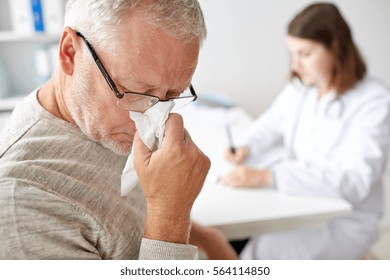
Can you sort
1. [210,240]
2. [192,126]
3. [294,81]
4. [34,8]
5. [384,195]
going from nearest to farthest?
[210,240]
[294,81]
[384,195]
[192,126]
[34,8]

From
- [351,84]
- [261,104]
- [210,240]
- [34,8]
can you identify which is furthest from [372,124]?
[34,8]

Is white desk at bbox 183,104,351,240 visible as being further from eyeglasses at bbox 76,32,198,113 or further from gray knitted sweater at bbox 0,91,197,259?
eyeglasses at bbox 76,32,198,113

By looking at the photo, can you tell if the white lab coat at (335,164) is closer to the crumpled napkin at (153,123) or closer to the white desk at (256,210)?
the white desk at (256,210)

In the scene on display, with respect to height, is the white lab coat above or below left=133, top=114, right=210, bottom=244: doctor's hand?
below

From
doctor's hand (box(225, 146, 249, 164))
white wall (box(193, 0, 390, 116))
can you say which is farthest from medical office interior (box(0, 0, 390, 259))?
doctor's hand (box(225, 146, 249, 164))

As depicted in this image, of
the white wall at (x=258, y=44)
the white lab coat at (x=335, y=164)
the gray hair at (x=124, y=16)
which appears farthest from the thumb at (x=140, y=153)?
the white lab coat at (x=335, y=164)

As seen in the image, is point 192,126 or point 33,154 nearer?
point 33,154

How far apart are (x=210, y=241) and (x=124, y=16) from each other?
55cm

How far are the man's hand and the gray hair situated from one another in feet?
1.55

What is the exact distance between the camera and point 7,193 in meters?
0.52

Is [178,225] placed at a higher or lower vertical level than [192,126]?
higher

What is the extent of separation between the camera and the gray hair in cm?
58

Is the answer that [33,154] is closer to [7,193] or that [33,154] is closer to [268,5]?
[7,193]
